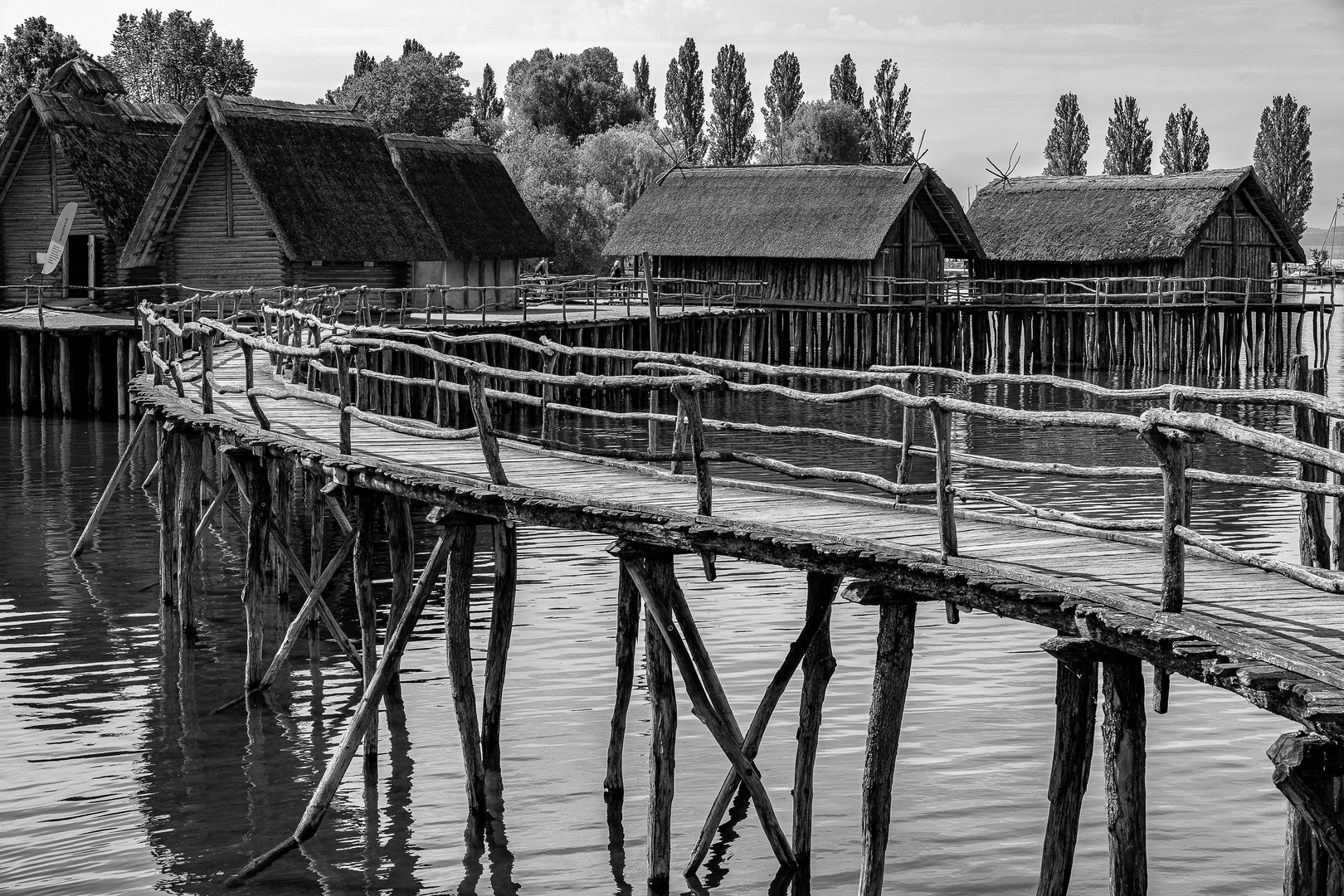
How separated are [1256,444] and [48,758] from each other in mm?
8618

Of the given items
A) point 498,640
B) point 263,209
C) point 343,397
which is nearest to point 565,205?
point 263,209

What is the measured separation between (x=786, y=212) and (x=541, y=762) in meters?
39.3

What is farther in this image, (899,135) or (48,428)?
(899,135)

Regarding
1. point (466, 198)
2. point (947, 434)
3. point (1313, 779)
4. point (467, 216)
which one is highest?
point (466, 198)

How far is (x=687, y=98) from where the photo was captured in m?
96.9

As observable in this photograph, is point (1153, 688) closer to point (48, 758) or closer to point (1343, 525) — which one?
point (1343, 525)

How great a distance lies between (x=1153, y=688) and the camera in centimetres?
1359

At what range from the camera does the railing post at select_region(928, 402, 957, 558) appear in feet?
26.8

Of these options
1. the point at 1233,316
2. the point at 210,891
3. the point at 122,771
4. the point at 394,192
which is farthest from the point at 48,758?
the point at 1233,316

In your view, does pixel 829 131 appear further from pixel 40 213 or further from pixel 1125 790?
pixel 1125 790

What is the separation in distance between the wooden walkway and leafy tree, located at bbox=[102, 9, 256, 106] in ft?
218

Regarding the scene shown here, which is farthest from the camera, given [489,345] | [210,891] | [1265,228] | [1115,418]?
[1265,228]

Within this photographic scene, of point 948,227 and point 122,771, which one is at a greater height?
point 948,227

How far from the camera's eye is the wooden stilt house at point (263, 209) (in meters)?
36.2
